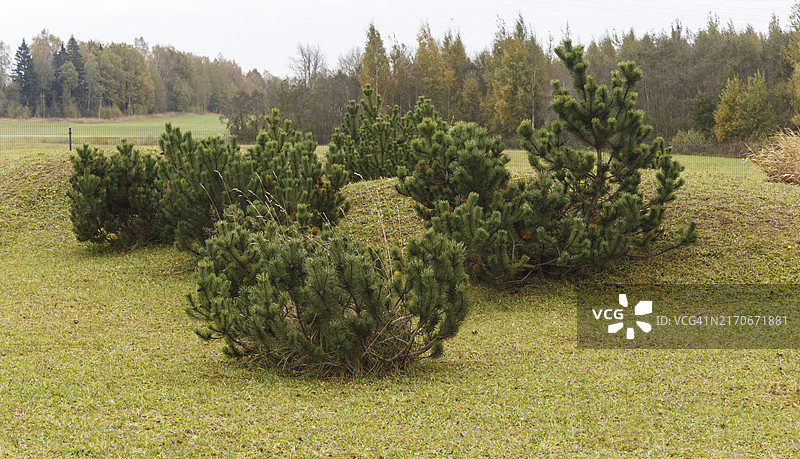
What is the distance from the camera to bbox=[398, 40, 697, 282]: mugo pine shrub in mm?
7508

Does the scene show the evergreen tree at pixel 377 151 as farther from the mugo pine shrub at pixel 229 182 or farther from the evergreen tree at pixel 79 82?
the evergreen tree at pixel 79 82

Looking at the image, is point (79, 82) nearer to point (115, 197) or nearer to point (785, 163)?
point (115, 197)

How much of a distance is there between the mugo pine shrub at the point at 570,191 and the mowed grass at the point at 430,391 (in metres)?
0.49

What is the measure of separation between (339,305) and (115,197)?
719 cm

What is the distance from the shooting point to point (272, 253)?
16.3 feet

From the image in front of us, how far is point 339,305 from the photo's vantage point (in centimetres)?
491

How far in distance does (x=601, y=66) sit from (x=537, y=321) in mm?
33746

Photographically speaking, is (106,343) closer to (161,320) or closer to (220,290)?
(161,320)

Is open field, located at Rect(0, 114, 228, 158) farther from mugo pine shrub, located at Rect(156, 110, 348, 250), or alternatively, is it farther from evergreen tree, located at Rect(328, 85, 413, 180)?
mugo pine shrub, located at Rect(156, 110, 348, 250)

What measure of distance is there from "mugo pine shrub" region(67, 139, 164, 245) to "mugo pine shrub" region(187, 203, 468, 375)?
224 inches

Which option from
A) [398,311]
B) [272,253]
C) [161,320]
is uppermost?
[272,253]

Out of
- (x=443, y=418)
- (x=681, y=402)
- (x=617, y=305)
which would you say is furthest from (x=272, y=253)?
(x=617, y=305)

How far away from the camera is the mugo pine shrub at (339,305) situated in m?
4.79

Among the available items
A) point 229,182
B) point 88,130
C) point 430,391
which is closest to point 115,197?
point 229,182
